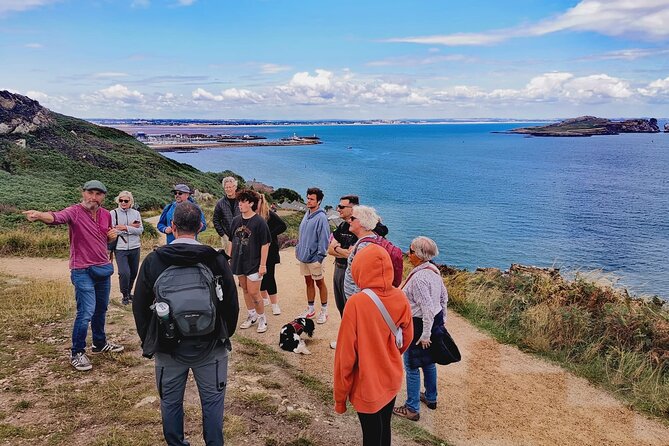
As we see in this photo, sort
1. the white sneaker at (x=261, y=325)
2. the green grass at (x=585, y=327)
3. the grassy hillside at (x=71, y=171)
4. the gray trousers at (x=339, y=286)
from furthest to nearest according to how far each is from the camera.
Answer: the grassy hillside at (x=71, y=171)
the white sneaker at (x=261, y=325)
the green grass at (x=585, y=327)
the gray trousers at (x=339, y=286)

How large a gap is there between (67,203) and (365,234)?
1947 cm

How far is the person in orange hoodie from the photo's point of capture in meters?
3.00

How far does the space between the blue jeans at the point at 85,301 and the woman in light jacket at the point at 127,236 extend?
153cm

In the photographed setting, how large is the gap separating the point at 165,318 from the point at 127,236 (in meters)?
4.70

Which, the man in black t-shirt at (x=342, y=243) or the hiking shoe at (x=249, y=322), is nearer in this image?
the man in black t-shirt at (x=342, y=243)

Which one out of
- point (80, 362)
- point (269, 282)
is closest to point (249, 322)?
point (269, 282)

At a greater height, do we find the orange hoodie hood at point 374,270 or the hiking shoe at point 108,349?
the orange hoodie hood at point 374,270

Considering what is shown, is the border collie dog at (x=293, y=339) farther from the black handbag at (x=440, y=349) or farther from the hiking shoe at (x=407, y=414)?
the black handbag at (x=440, y=349)

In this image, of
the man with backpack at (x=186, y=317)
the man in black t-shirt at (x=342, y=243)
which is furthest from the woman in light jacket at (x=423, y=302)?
the man with backpack at (x=186, y=317)

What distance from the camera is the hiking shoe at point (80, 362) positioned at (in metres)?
4.92

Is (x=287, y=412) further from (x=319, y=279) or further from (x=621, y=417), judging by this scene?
(x=621, y=417)

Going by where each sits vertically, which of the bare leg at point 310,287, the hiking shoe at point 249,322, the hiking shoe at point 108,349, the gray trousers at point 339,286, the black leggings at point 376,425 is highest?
the gray trousers at point 339,286

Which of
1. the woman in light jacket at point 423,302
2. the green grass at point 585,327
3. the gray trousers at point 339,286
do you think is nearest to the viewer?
the woman in light jacket at point 423,302

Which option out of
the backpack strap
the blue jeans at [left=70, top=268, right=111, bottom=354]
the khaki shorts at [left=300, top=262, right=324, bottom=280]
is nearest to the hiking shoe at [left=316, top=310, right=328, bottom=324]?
the khaki shorts at [left=300, top=262, right=324, bottom=280]
